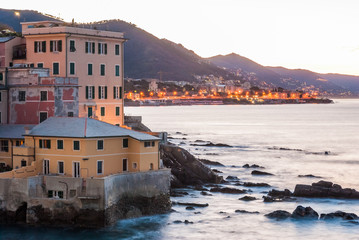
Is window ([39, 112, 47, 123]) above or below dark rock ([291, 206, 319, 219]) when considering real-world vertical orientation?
→ above

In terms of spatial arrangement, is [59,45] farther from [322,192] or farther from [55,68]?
[322,192]

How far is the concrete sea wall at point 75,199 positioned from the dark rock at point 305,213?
12.1 metres

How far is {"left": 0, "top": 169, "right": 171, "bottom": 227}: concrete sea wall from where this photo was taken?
39.2 meters

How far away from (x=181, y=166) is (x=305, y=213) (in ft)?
46.4

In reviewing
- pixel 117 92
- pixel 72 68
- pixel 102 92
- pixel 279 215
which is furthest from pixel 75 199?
pixel 117 92

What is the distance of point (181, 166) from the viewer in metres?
59.5

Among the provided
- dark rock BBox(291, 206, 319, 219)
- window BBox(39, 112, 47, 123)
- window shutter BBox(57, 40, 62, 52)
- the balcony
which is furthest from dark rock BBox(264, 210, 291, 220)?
the balcony

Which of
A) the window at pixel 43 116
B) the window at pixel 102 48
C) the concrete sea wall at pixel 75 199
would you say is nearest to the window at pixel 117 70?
the window at pixel 102 48

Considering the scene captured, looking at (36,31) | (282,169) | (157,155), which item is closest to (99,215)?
(157,155)

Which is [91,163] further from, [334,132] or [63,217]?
[334,132]

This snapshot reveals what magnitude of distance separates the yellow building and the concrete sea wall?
137 centimetres

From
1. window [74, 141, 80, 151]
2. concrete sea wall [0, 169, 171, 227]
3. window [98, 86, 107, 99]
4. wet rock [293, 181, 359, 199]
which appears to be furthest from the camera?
wet rock [293, 181, 359, 199]

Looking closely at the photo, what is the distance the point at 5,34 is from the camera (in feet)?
201

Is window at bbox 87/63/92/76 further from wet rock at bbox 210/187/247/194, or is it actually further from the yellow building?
wet rock at bbox 210/187/247/194
